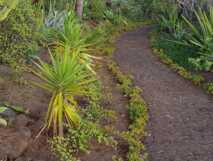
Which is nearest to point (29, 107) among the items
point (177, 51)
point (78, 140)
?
point (78, 140)

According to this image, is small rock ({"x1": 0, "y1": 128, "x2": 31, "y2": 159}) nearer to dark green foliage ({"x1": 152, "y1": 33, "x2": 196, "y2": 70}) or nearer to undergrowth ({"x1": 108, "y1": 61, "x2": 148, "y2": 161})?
undergrowth ({"x1": 108, "y1": 61, "x2": 148, "y2": 161})

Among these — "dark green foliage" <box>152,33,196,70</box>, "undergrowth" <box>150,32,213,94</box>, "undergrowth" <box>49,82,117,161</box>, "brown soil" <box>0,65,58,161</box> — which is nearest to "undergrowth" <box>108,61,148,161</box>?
"undergrowth" <box>49,82,117,161</box>

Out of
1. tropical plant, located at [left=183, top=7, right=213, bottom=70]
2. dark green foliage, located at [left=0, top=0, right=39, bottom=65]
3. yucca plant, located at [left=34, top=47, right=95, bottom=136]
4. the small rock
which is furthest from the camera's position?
tropical plant, located at [left=183, top=7, right=213, bottom=70]

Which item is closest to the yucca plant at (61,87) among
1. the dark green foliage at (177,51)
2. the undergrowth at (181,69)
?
the undergrowth at (181,69)

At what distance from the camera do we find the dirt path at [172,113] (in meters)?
5.93

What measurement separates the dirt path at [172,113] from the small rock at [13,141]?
1820 mm

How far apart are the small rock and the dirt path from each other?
5.97 feet

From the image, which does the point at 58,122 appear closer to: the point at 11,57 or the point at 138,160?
the point at 138,160

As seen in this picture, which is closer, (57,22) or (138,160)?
(138,160)

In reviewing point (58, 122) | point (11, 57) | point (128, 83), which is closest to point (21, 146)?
point (58, 122)

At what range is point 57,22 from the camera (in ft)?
35.3

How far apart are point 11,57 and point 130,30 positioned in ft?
38.7

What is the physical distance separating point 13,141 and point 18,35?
2498 millimetres

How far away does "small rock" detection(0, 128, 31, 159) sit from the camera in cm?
514
